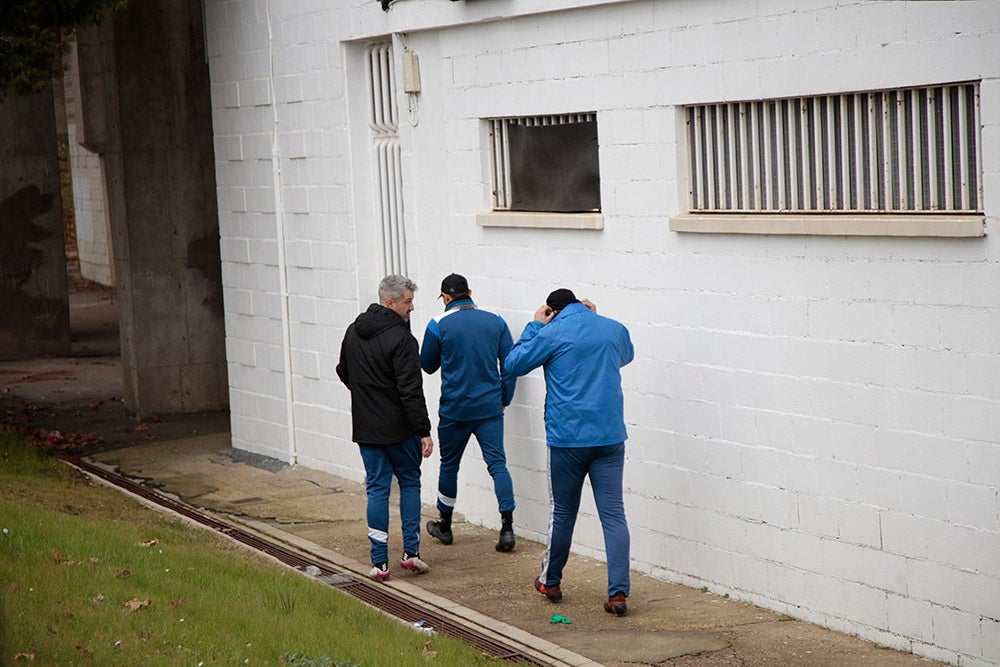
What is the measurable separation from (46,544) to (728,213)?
442cm

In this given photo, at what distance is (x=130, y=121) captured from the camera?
15.5 meters

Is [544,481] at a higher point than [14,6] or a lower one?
lower

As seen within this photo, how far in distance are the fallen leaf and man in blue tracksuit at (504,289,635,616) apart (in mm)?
2540

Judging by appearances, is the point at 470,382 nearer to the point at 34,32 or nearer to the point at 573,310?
the point at 573,310

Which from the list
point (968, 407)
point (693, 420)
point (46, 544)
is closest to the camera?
point (968, 407)

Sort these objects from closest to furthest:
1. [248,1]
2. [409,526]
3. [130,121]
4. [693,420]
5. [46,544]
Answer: [46,544] < [693,420] < [409,526] < [248,1] < [130,121]

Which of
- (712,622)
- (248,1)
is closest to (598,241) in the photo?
(712,622)

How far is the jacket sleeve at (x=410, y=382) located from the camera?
884 centimetres

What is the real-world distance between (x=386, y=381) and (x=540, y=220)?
1.69 m

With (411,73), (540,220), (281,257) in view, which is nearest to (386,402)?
(540,220)

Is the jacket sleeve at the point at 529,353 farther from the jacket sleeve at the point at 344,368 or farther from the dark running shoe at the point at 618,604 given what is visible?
the dark running shoe at the point at 618,604

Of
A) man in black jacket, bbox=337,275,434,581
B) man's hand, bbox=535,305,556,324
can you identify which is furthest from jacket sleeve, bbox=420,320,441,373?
man's hand, bbox=535,305,556,324

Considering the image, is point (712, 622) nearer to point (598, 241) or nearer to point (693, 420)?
point (693, 420)

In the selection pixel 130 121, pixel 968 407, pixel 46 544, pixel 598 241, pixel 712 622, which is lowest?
pixel 712 622
